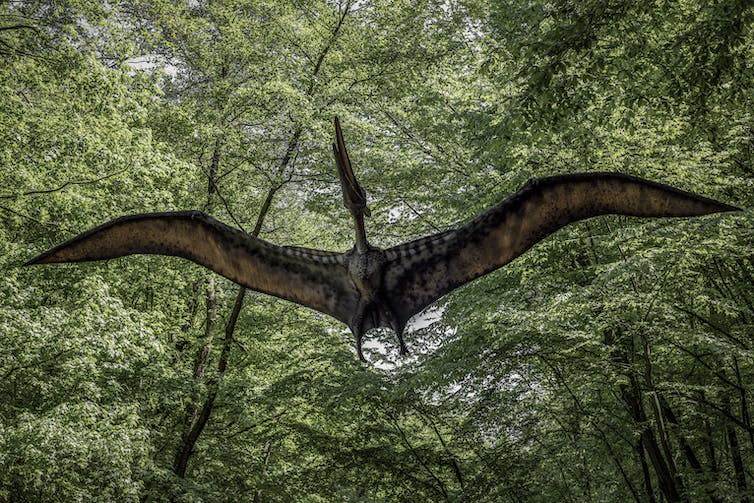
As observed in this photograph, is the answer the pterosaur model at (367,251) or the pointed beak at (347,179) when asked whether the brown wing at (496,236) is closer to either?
the pterosaur model at (367,251)

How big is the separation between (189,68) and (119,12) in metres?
2.53

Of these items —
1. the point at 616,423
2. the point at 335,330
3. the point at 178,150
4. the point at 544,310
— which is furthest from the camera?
the point at 335,330

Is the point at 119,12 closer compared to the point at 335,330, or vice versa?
the point at 119,12

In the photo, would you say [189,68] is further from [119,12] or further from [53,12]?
[53,12]

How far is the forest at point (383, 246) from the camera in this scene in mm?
6887

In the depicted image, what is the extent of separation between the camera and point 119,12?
8.90m

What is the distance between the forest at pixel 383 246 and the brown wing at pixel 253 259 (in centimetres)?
381

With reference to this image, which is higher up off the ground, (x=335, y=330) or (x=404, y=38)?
(x=404, y=38)

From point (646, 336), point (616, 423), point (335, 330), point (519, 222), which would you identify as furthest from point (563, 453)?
point (519, 222)

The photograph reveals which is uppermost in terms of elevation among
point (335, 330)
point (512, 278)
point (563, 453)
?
point (335, 330)

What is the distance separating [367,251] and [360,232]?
12cm

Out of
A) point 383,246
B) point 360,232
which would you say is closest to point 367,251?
point 360,232

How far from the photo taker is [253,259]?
2.07 metres

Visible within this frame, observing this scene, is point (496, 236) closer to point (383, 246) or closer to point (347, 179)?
point (347, 179)
